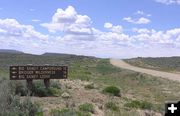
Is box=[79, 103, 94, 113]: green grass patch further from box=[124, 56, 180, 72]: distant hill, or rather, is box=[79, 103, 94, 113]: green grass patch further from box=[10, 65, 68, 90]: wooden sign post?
box=[124, 56, 180, 72]: distant hill

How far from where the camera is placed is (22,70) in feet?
62.3

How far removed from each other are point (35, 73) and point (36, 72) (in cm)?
9

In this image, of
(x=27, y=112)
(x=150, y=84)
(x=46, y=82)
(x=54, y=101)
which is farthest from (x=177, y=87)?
(x=27, y=112)

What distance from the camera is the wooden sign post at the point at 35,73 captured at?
737 inches

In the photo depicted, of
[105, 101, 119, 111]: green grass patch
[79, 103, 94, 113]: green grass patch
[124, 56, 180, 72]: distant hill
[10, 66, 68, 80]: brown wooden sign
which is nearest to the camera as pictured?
[79, 103, 94, 113]: green grass patch

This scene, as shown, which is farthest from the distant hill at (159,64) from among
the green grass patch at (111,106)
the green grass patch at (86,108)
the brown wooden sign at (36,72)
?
the green grass patch at (86,108)

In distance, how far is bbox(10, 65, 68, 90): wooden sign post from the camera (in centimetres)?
1872

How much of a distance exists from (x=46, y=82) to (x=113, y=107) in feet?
15.1

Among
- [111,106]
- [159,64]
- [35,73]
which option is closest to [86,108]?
[111,106]

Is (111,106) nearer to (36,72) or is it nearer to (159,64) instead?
(36,72)

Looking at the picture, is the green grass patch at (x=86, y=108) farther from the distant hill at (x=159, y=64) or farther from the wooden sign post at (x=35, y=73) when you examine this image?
the distant hill at (x=159, y=64)

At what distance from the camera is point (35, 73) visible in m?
19.4

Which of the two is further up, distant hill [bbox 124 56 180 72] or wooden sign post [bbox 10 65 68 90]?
wooden sign post [bbox 10 65 68 90]

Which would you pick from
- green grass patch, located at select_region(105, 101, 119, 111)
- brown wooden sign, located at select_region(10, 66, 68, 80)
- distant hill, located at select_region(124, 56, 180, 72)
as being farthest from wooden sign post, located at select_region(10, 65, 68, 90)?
distant hill, located at select_region(124, 56, 180, 72)
